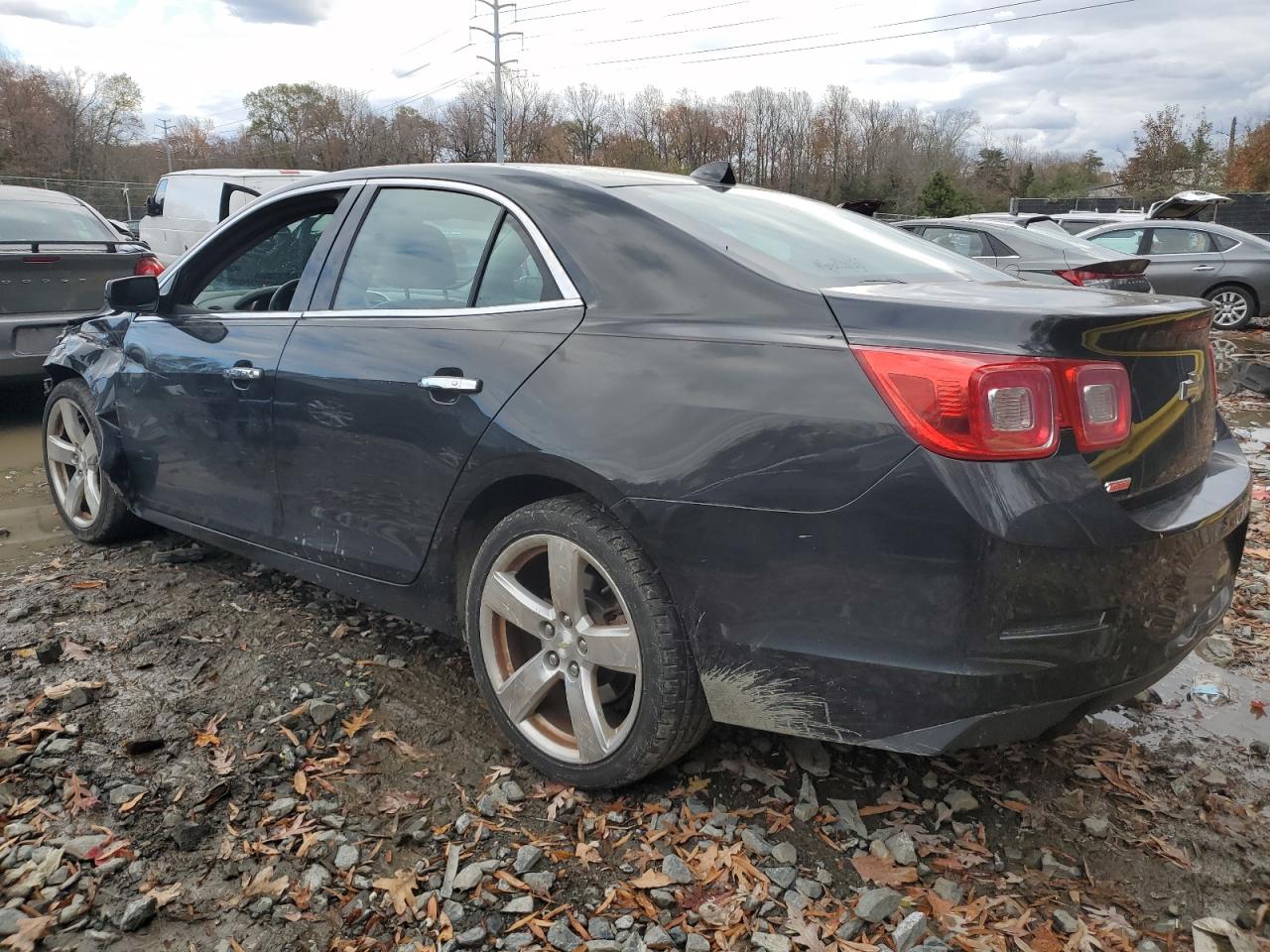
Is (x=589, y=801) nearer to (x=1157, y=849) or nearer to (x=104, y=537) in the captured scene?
(x=1157, y=849)

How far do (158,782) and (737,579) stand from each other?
1.70 metres

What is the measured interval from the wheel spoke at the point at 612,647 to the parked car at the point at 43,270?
582cm

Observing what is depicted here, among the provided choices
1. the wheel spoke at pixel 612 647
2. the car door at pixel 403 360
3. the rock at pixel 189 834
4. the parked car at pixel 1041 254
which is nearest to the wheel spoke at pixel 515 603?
the wheel spoke at pixel 612 647

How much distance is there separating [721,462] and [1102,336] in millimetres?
835

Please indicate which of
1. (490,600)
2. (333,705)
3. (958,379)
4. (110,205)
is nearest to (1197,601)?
(958,379)

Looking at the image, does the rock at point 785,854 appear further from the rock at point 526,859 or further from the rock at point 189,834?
the rock at point 189,834

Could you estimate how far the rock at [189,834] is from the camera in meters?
2.37

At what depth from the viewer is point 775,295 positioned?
2.21 metres

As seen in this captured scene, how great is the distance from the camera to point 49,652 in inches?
131

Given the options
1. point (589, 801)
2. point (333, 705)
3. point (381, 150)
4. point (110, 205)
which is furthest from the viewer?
point (381, 150)

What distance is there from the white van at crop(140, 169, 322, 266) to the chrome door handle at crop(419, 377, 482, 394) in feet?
33.2

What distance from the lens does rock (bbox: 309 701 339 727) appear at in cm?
294

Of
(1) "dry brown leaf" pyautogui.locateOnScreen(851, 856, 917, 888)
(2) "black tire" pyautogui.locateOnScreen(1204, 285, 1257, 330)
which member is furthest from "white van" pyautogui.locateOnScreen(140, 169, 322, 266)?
(2) "black tire" pyautogui.locateOnScreen(1204, 285, 1257, 330)

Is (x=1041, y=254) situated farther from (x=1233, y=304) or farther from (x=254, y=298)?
(x=254, y=298)
